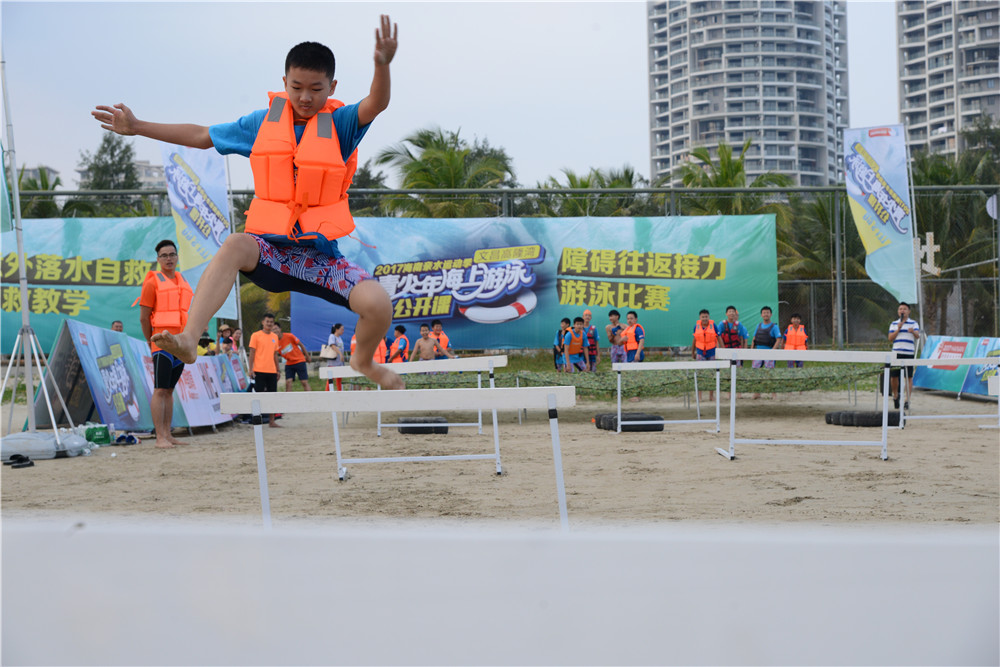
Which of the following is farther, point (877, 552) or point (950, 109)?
point (950, 109)

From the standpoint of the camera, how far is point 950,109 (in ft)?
268

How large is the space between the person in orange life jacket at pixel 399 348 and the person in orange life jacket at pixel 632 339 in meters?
3.25

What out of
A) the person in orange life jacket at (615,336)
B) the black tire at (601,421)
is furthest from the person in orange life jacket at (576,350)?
the black tire at (601,421)

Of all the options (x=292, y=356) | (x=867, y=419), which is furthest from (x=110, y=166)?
(x=867, y=419)

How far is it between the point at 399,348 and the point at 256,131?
8994 mm

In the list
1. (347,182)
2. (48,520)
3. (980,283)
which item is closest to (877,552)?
(48,520)

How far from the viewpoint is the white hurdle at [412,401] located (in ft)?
7.55

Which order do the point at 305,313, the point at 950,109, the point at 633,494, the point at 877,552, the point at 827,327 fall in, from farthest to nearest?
the point at 950,109, the point at 827,327, the point at 305,313, the point at 633,494, the point at 877,552

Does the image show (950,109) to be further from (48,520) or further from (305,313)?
(48,520)

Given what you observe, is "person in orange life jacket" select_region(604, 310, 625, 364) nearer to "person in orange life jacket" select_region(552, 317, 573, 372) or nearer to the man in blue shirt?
"person in orange life jacket" select_region(552, 317, 573, 372)

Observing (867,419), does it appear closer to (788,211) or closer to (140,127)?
(140,127)

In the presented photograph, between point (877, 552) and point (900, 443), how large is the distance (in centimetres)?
757

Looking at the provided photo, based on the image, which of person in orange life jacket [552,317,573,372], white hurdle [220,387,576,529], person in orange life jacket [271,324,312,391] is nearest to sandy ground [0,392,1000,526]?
white hurdle [220,387,576,529]

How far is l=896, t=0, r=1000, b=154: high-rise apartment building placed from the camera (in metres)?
76.4
